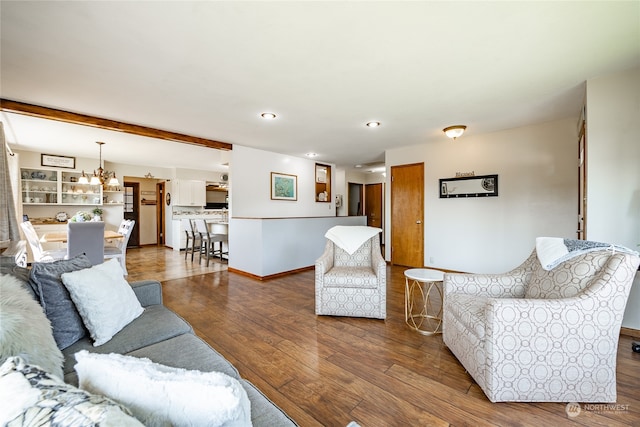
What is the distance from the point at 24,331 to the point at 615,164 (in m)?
3.94

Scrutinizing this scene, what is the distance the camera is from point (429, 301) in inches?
123

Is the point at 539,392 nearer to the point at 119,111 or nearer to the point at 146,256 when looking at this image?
the point at 119,111

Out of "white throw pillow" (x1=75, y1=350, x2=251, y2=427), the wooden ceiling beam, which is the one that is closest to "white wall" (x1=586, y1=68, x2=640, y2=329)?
"white throw pillow" (x1=75, y1=350, x2=251, y2=427)

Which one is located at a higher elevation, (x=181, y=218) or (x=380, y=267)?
(x=181, y=218)

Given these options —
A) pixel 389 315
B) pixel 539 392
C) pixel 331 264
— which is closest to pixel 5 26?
pixel 331 264

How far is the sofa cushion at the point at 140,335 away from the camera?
127 cm

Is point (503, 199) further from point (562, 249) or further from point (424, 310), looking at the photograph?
point (562, 249)

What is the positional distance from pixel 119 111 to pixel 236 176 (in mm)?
1981

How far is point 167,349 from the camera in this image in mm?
1268

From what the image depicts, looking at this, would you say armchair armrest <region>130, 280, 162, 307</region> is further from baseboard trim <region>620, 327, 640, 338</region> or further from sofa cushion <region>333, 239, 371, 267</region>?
baseboard trim <region>620, 327, 640, 338</region>

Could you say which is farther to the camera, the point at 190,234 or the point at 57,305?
the point at 190,234

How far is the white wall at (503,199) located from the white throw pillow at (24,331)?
4774 millimetres

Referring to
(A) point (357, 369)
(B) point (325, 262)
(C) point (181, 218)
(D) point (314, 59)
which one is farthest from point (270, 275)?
(C) point (181, 218)

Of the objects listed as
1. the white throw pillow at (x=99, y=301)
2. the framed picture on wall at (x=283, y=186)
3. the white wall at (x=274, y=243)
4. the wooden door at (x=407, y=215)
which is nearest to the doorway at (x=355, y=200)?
the framed picture on wall at (x=283, y=186)
